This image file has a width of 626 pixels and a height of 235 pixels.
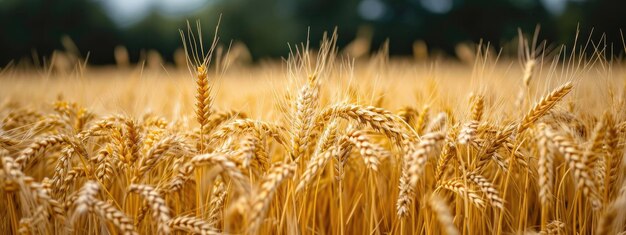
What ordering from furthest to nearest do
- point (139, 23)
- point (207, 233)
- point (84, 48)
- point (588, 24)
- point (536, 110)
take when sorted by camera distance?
point (139, 23)
point (84, 48)
point (588, 24)
point (536, 110)
point (207, 233)

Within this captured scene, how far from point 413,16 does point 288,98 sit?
18.1 m

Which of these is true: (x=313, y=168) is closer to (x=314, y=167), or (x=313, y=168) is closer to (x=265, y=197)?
(x=314, y=167)

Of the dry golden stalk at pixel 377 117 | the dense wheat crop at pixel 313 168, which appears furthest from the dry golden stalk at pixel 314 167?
the dry golden stalk at pixel 377 117

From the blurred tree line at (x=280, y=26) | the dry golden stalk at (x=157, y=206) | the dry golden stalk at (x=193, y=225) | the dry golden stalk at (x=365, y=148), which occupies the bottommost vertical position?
the dry golden stalk at (x=193, y=225)

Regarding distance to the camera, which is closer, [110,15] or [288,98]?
[288,98]

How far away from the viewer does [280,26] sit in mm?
20406

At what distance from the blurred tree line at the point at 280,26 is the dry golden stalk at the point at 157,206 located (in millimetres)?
15670

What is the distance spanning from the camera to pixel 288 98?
145 cm

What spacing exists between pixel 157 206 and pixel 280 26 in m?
20.0

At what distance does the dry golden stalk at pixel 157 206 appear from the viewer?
38.7 inches

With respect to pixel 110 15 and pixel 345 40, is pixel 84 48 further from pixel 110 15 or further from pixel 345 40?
pixel 345 40

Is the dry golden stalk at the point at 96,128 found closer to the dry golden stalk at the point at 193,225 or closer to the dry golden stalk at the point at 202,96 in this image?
the dry golden stalk at the point at 202,96

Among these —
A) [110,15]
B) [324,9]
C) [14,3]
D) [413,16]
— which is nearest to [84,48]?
[110,15]

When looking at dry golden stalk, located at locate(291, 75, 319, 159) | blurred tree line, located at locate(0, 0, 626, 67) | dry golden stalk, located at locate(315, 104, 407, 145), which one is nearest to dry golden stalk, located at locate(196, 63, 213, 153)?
dry golden stalk, located at locate(291, 75, 319, 159)
